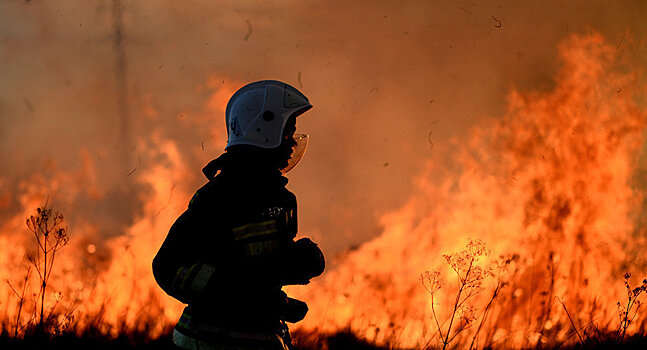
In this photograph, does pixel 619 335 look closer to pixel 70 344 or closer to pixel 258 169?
pixel 258 169

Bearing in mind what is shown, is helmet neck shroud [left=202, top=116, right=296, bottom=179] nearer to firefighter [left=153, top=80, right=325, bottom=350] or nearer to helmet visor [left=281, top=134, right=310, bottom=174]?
firefighter [left=153, top=80, right=325, bottom=350]

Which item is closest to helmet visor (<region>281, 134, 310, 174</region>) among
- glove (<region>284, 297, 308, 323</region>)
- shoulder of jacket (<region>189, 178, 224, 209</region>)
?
shoulder of jacket (<region>189, 178, 224, 209</region>)

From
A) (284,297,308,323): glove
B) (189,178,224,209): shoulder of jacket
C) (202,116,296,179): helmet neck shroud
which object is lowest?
(284,297,308,323): glove

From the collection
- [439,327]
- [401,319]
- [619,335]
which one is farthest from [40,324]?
[619,335]

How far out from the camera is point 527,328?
6137 mm

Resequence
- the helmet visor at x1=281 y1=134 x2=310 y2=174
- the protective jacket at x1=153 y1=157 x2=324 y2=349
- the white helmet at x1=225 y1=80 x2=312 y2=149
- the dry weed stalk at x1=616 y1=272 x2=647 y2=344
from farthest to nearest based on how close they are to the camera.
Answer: the dry weed stalk at x1=616 y1=272 x2=647 y2=344 → the helmet visor at x1=281 y1=134 x2=310 y2=174 → the white helmet at x1=225 y1=80 x2=312 y2=149 → the protective jacket at x1=153 y1=157 x2=324 y2=349

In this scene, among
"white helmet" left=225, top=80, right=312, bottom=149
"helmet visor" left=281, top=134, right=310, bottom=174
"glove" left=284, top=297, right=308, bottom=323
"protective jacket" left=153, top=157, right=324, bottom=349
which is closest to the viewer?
"protective jacket" left=153, top=157, right=324, bottom=349

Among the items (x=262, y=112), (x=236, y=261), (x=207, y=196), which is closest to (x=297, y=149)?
(x=262, y=112)

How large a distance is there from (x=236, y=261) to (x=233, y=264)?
0.07 ft

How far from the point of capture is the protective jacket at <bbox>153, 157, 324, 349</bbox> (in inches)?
108

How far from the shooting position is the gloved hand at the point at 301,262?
2.80 meters

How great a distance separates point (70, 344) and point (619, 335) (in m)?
5.45

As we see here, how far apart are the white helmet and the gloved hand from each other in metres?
0.54

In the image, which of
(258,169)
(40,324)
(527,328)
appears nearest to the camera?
(258,169)
